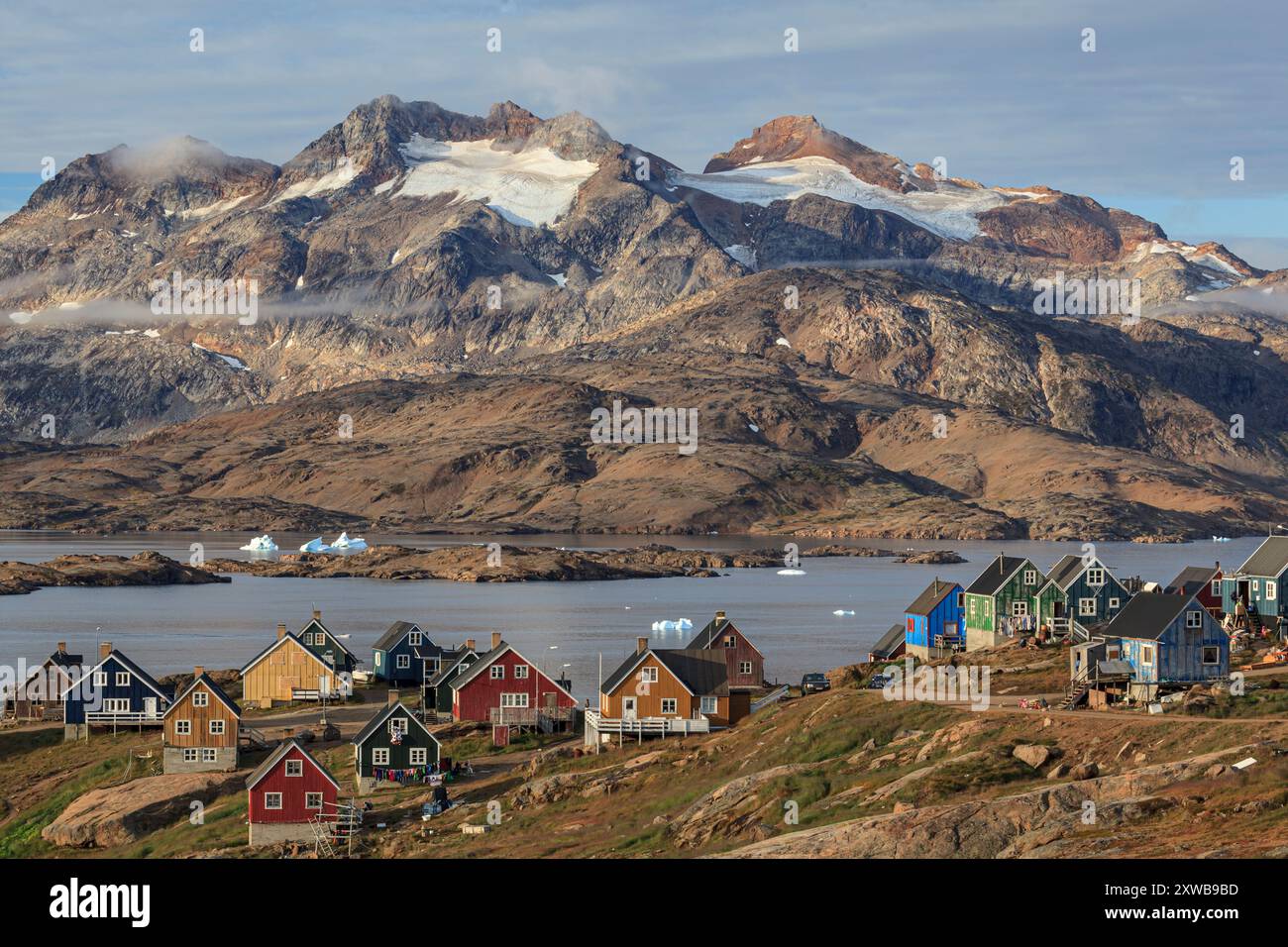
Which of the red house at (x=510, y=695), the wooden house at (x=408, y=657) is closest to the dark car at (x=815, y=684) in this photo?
the red house at (x=510, y=695)

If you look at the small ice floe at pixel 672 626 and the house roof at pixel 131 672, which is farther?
the small ice floe at pixel 672 626

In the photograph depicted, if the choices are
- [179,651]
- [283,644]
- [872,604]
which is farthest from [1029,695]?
[872,604]

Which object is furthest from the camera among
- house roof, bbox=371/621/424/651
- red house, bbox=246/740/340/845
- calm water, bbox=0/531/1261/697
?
calm water, bbox=0/531/1261/697

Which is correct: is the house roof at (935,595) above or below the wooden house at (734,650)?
above

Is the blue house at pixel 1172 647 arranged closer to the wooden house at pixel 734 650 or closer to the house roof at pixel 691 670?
the house roof at pixel 691 670

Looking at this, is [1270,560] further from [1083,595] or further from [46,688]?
[46,688]

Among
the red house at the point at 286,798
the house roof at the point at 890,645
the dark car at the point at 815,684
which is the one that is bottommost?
the red house at the point at 286,798

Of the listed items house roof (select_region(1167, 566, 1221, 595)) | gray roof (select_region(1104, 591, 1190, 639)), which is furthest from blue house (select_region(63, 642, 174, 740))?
house roof (select_region(1167, 566, 1221, 595))

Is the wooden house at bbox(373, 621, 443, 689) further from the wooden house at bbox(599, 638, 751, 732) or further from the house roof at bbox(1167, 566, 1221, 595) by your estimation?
the house roof at bbox(1167, 566, 1221, 595)
